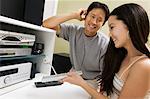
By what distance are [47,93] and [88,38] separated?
2.16ft

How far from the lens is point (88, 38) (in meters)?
1.56

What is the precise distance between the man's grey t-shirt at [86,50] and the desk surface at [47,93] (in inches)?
13.4

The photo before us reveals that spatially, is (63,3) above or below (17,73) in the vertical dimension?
above

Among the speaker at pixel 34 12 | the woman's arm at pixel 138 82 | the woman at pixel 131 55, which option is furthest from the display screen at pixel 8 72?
the woman's arm at pixel 138 82

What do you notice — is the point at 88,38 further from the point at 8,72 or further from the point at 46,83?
the point at 8,72

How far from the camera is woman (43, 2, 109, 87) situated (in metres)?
1.50

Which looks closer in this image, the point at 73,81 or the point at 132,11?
the point at 132,11

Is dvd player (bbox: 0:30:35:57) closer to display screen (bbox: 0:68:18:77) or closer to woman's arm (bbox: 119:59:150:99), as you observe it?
display screen (bbox: 0:68:18:77)

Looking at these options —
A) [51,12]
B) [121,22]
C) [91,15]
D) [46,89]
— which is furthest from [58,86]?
[51,12]

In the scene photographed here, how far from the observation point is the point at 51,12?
174 cm

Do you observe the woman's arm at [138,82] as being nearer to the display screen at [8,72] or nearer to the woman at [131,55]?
the woman at [131,55]

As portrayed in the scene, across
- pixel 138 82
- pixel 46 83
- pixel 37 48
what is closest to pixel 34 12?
pixel 37 48

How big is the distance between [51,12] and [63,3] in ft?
2.22

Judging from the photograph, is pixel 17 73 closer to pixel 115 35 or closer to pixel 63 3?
pixel 115 35
